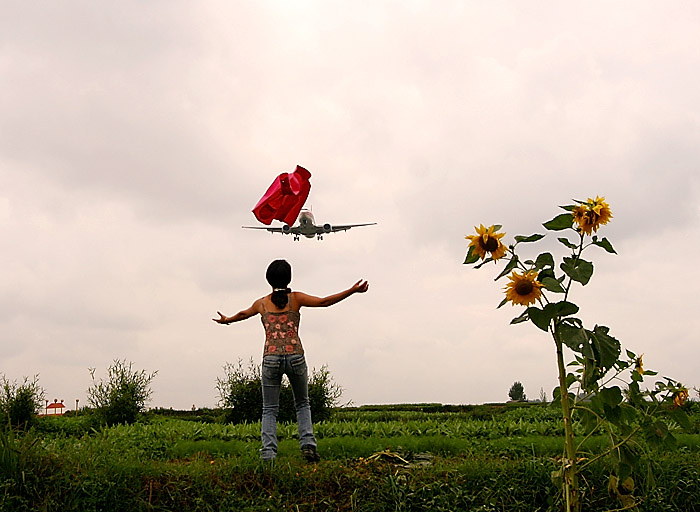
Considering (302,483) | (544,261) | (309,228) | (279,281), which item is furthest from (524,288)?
(309,228)

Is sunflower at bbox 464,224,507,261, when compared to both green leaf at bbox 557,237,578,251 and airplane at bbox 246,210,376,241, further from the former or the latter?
airplane at bbox 246,210,376,241

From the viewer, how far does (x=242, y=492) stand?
5.49 metres

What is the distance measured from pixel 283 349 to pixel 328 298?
644 mm

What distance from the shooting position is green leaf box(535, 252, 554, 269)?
4.60 meters

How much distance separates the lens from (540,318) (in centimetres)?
440

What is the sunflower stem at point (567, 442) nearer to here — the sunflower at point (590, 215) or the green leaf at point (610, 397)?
the green leaf at point (610, 397)

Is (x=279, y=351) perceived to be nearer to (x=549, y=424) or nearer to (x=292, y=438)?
(x=292, y=438)

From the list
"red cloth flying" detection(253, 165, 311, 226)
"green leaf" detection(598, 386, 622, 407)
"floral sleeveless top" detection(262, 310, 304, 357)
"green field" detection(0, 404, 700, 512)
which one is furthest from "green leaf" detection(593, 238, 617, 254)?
"red cloth flying" detection(253, 165, 311, 226)

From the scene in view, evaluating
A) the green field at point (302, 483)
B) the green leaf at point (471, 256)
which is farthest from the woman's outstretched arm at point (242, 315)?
the green leaf at point (471, 256)

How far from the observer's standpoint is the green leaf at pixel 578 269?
176 inches

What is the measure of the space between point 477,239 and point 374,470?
2348 millimetres

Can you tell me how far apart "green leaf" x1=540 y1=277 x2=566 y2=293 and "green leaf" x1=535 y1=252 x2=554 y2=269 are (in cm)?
12

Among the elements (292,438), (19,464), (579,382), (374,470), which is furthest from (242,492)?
(292,438)

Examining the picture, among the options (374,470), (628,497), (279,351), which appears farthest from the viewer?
(279,351)
